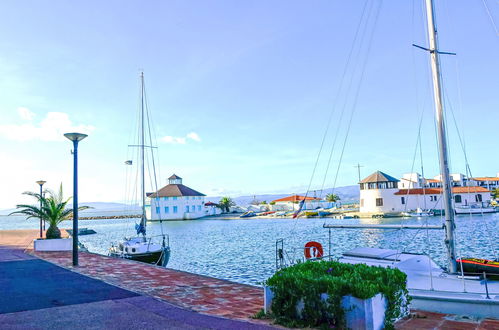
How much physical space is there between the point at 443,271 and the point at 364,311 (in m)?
6.41

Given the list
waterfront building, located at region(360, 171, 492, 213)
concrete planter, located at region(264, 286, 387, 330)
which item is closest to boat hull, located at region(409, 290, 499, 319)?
concrete planter, located at region(264, 286, 387, 330)

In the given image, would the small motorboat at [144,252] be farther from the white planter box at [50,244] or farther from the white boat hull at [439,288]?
the white boat hull at [439,288]

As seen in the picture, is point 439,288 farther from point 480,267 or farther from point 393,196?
point 393,196

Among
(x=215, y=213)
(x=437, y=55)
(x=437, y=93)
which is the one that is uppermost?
(x=437, y=55)

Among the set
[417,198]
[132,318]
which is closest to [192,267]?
[132,318]

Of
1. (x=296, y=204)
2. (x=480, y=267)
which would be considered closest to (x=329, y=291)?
(x=480, y=267)

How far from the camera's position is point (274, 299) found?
679cm

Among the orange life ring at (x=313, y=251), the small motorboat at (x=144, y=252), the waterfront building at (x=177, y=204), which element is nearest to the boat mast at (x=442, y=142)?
the orange life ring at (x=313, y=251)

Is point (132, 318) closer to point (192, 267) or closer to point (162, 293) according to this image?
point (162, 293)

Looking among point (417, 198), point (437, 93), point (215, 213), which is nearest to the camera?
point (437, 93)

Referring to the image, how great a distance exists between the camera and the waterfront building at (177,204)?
105m

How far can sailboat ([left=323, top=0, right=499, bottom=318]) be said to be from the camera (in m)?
7.95

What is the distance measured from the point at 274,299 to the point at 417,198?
80.0 m

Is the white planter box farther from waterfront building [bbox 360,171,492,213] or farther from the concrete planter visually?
waterfront building [bbox 360,171,492,213]
